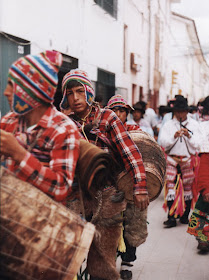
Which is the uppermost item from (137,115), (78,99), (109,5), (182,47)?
(182,47)

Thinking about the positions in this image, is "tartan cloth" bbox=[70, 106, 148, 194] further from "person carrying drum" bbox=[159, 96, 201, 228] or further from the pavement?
"person carrying drum" bbox=[159, 96, 201, 228]

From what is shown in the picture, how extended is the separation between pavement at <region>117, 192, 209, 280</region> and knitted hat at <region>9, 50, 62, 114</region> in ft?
10.6

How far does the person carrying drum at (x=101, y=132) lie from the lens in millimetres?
3633

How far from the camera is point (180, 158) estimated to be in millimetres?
7500

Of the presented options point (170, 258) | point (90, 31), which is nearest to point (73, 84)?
point (170, 258)

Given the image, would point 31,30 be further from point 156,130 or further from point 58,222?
point 58,222

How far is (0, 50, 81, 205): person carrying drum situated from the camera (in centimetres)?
225

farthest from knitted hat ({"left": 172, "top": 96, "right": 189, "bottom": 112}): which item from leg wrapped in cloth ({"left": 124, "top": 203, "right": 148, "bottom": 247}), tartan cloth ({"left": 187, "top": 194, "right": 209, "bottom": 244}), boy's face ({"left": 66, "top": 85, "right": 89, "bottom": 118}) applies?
boy's face ({"left": 66, "top": 85, "right": 89, "bottom": 118})

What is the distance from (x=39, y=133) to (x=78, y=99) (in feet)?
4.26

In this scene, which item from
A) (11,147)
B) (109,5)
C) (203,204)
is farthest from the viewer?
(109,5)

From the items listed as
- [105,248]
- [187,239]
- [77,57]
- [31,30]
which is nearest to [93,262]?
[105,248]

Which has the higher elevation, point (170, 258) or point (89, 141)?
point (89, 141)

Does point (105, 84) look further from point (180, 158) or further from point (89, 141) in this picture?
point (89, 141)

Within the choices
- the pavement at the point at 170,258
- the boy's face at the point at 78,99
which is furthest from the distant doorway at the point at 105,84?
the boy's face at the point at 78,99
